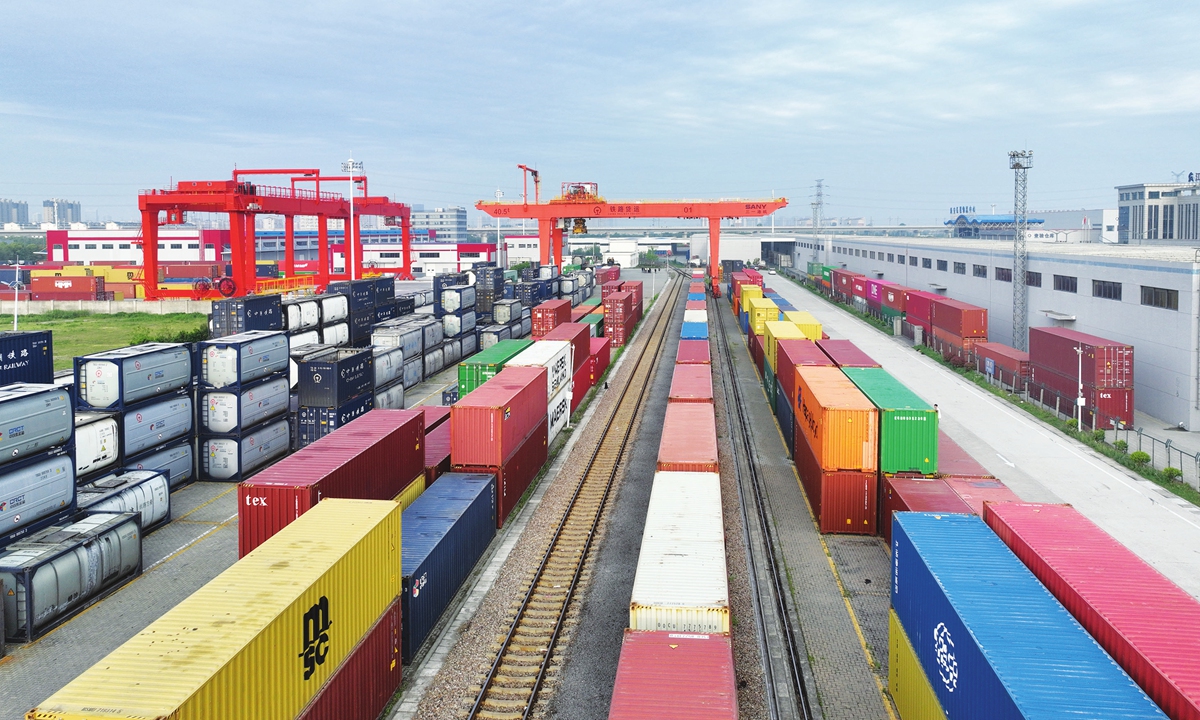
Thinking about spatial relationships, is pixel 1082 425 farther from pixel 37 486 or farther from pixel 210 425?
pixel 37 486

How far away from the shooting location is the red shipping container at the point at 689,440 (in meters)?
20.2

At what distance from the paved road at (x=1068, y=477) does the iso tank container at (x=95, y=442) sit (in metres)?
27.1

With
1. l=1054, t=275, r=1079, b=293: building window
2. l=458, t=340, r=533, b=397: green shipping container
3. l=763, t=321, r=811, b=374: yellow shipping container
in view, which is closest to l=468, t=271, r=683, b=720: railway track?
l=458, t=340, r=533, b=397: green shipping container

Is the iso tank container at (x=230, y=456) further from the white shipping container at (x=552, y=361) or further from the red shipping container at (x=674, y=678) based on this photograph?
the red shipping container at (x=674, y=678)

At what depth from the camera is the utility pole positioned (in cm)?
4919

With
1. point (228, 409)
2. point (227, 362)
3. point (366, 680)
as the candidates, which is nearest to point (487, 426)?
point (366, 680)

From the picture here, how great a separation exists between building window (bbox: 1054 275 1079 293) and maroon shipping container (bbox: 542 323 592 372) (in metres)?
25.3

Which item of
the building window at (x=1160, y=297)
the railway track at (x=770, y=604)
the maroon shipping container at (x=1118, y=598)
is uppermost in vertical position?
the building window at (x=1160, y=297)

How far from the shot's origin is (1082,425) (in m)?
34.5

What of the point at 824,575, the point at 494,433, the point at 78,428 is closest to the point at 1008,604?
the point at 824,575

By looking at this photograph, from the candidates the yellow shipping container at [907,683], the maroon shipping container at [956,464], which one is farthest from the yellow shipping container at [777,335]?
the yellow shipping container at [907,683]

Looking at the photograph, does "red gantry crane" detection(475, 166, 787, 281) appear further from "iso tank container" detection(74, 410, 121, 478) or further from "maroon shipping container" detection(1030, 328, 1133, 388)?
"iso tank container" detection(74, 410, 121, 478)

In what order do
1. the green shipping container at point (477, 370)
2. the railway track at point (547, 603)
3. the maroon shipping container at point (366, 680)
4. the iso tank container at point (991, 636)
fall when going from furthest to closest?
the green shipping container at point (477, 370) → the railway track at point (547, 603) → the maroon shipping container at point (366, 680) → the iso tank container at point (991, 636)

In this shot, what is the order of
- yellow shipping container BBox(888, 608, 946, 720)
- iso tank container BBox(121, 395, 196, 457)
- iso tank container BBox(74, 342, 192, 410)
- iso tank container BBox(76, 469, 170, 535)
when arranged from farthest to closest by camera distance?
iso tank container BBox(121, 395, 196, 457) < iso tank container BBox(74, 342, 192, 410) < iso tank container BBox(76, 469, 170, 535) < yellow shipping container BBox(888, 608, 946, 720)
